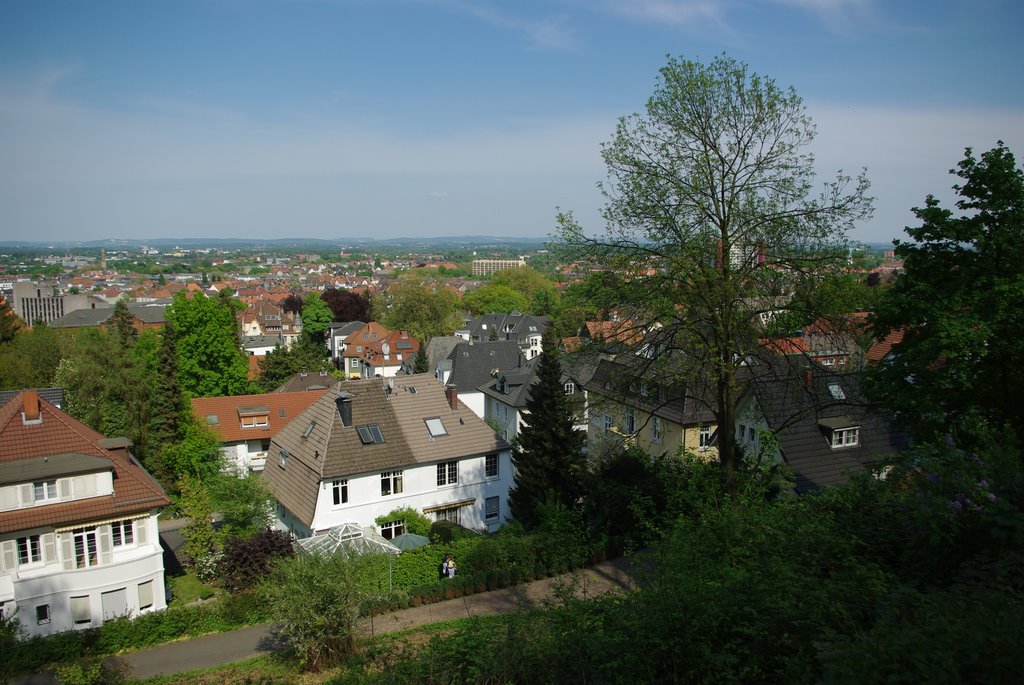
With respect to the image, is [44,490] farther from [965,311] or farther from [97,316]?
[97,316]

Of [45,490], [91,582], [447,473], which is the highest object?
[45,490]

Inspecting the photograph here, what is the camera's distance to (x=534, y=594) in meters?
16.4

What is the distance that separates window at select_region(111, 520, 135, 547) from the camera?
67.3 feet

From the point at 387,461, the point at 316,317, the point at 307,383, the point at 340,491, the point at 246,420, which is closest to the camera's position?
the point at 340,491

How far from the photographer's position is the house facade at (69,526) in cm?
1905

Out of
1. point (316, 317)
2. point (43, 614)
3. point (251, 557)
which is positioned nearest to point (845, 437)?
point (251, 557)

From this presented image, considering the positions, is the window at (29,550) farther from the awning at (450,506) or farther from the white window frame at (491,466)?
the white window frame at (491,466)


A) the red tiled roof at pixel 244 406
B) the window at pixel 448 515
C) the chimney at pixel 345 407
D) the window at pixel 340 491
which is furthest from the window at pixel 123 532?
the red tiled roof at pixel 244 406

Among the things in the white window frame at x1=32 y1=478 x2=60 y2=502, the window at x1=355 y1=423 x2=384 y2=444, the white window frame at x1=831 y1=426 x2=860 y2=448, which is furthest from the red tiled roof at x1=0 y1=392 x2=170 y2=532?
the white window frame at x1=831 y1=426 x2=860 y2=448

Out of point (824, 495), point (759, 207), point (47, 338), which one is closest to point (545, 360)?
point (759, 207)

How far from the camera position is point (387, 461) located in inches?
1030

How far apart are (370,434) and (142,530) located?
8.35 m

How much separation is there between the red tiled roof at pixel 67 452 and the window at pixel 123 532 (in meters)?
0.46

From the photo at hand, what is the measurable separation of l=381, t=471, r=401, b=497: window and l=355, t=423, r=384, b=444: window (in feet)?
4.34
